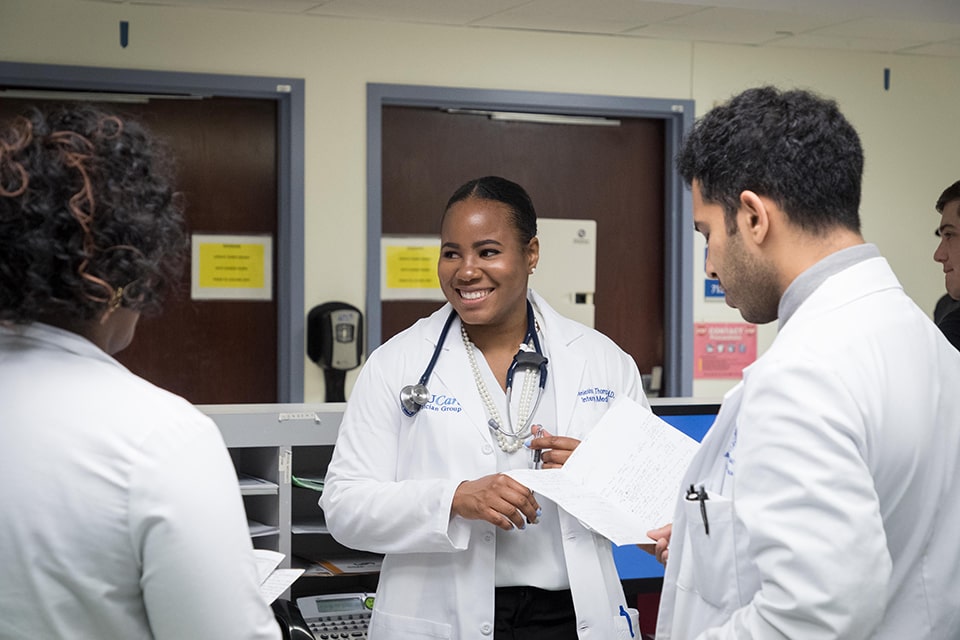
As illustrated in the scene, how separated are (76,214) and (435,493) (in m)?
0.86

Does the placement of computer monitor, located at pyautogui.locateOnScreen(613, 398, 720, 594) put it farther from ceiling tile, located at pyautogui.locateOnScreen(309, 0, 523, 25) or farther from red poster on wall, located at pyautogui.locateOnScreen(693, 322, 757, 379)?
red poster on wall, located at pyautogui.locateOnScreen(693, 322, 757, 379)

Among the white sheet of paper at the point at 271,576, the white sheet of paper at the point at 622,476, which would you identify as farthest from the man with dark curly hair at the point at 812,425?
the white sheet of paper at the point at 271,576

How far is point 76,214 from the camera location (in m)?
0.94

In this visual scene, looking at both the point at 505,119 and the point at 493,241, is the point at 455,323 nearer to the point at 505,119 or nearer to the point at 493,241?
the point at 493,241

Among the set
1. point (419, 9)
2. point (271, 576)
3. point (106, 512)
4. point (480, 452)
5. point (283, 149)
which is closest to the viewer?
point (106, 512)

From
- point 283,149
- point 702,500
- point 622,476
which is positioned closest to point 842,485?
point 702,500

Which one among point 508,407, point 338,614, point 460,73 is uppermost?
point 460,73

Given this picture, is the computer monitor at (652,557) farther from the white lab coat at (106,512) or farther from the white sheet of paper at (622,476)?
the white lab coat at (106,512)

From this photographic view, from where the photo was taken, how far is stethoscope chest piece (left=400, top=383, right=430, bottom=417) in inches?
69.2

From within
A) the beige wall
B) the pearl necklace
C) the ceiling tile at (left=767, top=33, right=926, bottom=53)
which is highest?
the ceiling tile at (left=767, top=33, right=926, bottom=53)

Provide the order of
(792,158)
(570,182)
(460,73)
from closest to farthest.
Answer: (792,158), (460,73), (570,182)

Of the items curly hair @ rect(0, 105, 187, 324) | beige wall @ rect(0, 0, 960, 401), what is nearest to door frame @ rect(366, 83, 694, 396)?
beige wall @ rect(0, 0, 960, 401)

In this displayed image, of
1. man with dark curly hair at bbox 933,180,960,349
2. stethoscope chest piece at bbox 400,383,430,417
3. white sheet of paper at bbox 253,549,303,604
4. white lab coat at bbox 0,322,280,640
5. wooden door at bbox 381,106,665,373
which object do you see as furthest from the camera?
wooden door at bbox 381,106,665,373

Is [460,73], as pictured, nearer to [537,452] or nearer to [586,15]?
[586,15]
